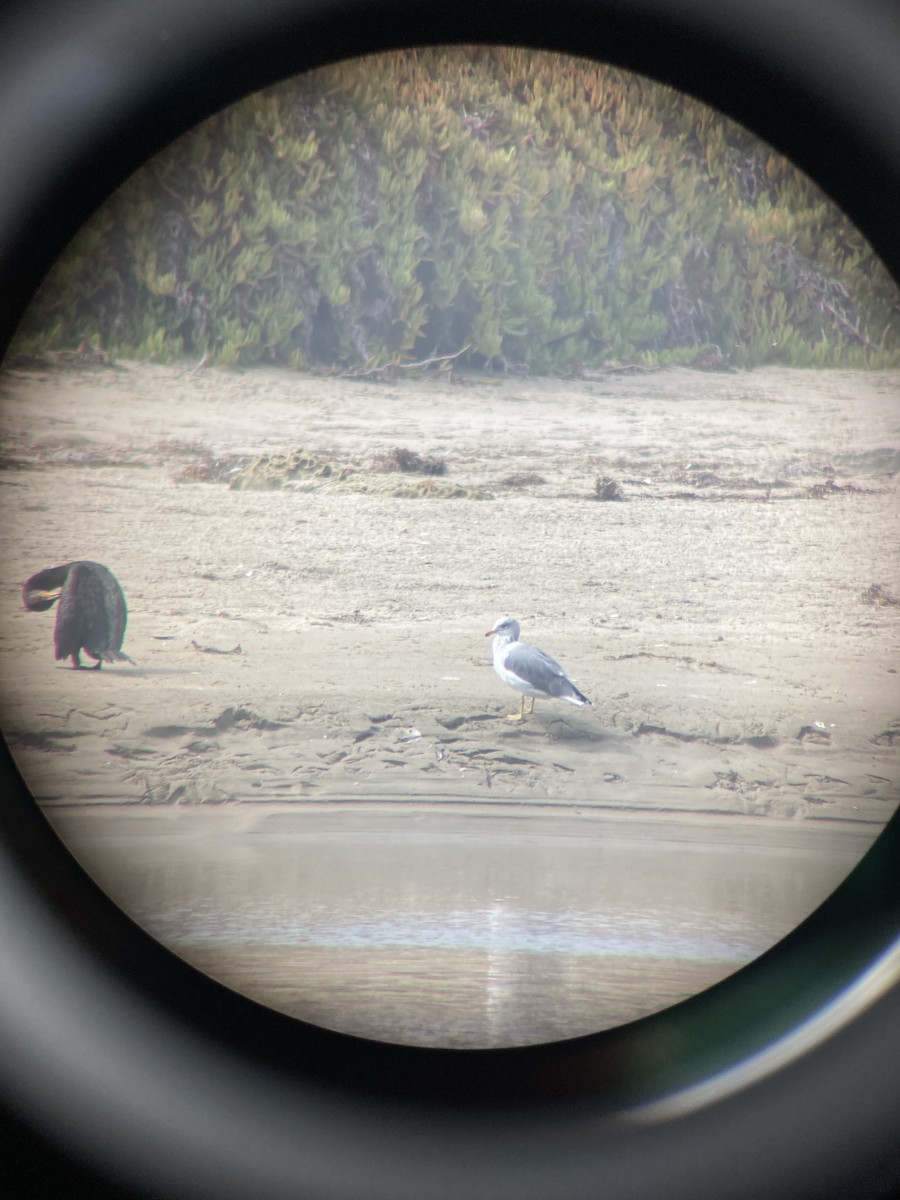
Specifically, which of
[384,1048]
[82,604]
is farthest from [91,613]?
[384,1048]

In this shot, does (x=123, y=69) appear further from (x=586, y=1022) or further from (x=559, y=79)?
(x=586, y=1022)

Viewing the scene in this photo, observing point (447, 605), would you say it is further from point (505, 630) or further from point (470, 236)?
point (470, 236)

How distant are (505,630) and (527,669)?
4cm

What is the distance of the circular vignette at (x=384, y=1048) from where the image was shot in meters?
0.69

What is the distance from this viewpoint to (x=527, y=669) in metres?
0.84

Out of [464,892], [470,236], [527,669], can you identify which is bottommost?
[464,892]

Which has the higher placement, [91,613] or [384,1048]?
[91,613]

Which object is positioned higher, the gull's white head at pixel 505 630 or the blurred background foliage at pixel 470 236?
the blurred background foliage at pixel 470 236

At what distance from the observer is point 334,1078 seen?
0.73 metres

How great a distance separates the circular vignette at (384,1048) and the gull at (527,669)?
28cm

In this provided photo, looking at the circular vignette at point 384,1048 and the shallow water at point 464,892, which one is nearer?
the circular vignette at point 384,1048

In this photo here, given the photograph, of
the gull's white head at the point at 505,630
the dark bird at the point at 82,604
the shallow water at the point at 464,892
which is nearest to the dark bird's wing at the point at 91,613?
the dark bird at the point at 82,604

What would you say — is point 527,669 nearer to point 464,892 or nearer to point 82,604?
point 464,892

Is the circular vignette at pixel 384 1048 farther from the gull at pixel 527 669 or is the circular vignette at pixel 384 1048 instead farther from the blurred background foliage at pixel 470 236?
the gull at pixel 527 669
